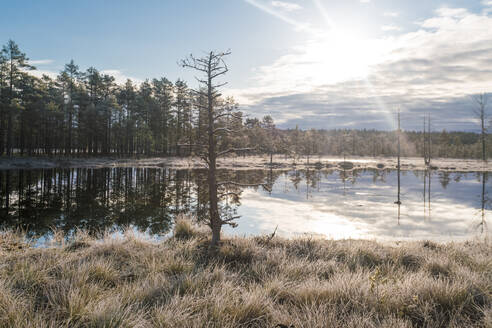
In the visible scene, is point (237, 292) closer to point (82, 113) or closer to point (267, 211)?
point (267, 211)

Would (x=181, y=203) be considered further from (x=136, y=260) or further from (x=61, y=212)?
(x=136, y=260)

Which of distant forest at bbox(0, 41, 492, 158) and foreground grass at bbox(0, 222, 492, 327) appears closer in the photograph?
foreground grass at bbox(0, 222, 492, 327)

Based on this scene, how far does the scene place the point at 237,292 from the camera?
17.0ft

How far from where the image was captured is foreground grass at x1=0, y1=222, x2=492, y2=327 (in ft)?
13.1

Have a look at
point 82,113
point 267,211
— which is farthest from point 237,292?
point 82,113

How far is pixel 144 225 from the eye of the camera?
13.4 metres

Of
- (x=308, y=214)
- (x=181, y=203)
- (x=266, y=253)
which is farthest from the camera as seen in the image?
(x=181, y=203)

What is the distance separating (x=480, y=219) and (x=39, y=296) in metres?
18.6

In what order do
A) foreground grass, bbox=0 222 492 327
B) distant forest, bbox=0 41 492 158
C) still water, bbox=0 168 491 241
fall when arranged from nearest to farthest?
foreground grass, bbox=0 222 492 327 < still water, bbox=0 168 491 241 < distant forest, bbox=0 41 492 158

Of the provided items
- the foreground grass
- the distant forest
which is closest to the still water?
the foreground grass

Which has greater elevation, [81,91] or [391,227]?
[81,91]

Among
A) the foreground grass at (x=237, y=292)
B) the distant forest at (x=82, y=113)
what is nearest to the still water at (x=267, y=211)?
the foreground grass at (x=237, y=292)

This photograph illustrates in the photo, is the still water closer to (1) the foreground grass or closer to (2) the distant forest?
(1) the foreground grass

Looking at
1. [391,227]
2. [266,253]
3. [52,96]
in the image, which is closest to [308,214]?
[391,227]
